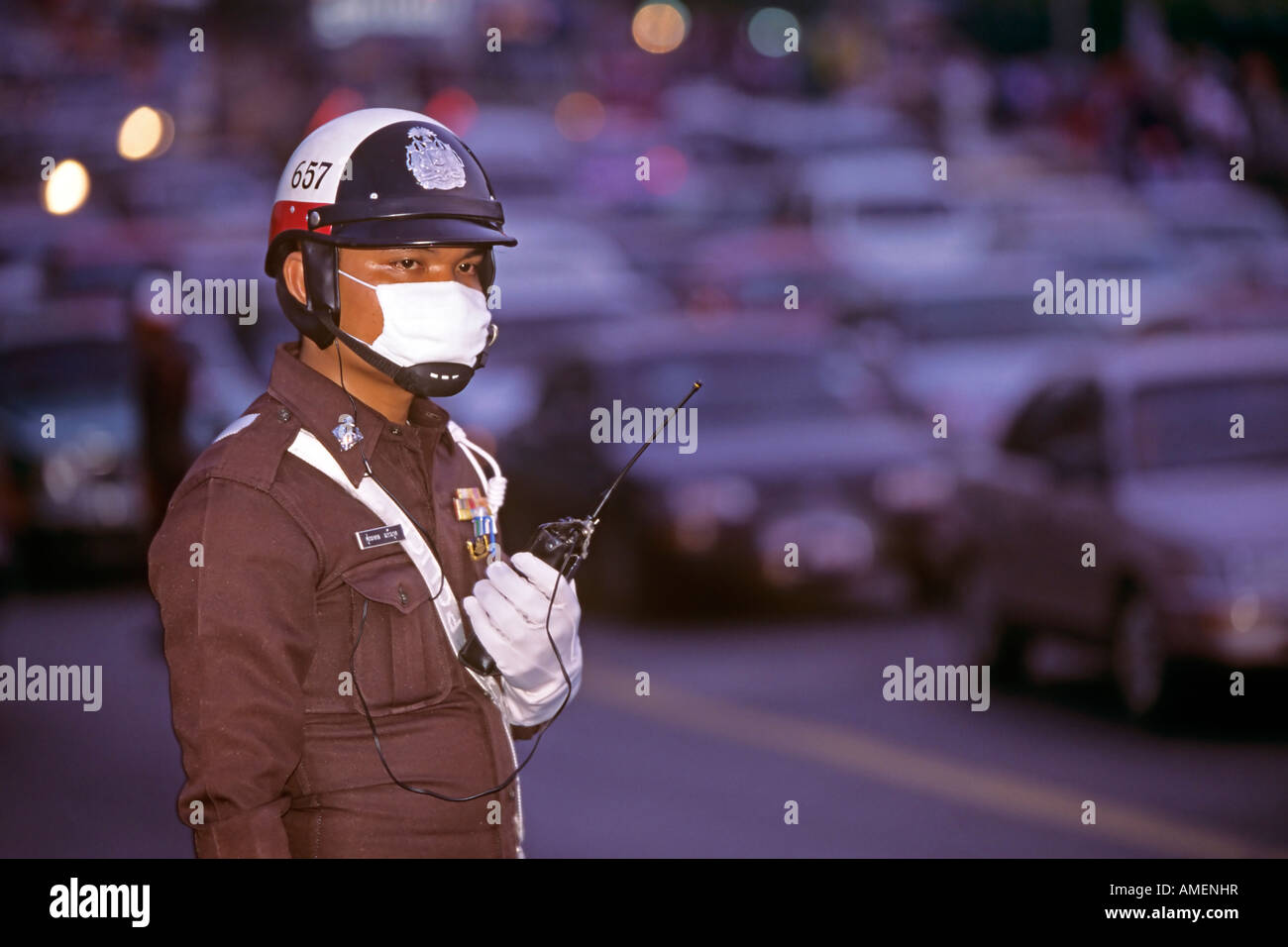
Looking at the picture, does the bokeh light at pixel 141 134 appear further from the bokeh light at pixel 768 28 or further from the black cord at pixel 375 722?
the bokeh light at pixel 768 28

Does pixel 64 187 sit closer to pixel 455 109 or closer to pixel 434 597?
pixel 434 597

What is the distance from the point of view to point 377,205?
13.5 feet

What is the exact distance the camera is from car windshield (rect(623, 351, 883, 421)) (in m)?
15.7

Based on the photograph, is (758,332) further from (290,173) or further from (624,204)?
(624,204)

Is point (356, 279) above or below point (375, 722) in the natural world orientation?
above

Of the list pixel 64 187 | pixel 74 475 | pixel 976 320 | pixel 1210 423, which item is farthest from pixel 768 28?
pixel 64 187

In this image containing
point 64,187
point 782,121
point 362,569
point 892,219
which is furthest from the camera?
point 782,121

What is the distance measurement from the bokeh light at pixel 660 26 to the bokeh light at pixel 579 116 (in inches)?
272

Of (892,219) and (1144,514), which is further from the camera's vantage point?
(892,219)

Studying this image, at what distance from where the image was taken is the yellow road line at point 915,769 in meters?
8.96

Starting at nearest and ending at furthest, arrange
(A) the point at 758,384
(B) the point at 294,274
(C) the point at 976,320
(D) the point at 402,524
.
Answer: (D) the point at 402,524, (B) the point at 294,274, (A) the point at 758,384, (C) the point at 976,320

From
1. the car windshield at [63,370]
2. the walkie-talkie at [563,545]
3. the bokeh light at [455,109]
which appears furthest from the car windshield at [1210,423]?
the bokeh light at [455,109]

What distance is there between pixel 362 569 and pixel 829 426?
1186cm
